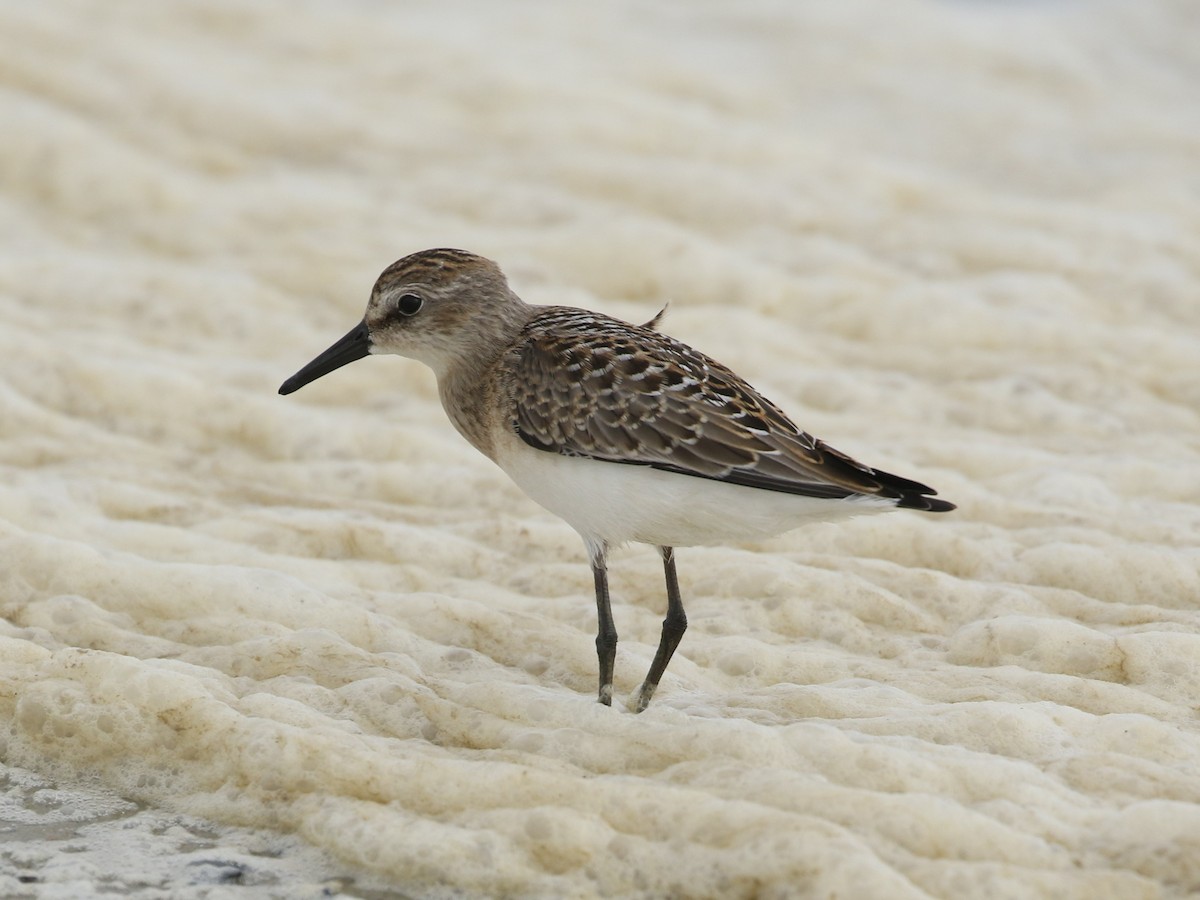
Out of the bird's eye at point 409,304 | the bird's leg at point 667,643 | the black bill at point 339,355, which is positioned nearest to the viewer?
the bird's leg at point 667,643

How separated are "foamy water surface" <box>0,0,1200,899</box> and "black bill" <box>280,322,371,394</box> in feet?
3.23

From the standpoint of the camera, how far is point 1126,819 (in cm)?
531

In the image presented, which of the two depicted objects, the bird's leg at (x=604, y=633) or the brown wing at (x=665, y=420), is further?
the bird's leg at (x=604, y=633)

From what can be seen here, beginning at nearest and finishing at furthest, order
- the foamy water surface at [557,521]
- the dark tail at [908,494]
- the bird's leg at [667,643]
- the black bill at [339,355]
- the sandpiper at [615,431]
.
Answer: the foamy water surface at [557,521] → the dark tail at [908,494] → the sandpiper at [615,431] → the bird's leg at [667,643] → the black bill at [339,355]

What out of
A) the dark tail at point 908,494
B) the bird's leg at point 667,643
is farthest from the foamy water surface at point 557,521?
the dark tail at point 908,494

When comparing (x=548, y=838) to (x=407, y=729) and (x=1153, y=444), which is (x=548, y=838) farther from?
(x=1153, y=444)

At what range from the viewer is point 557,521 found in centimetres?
862

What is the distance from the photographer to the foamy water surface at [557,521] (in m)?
5.57

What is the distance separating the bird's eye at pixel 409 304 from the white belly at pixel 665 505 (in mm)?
1026

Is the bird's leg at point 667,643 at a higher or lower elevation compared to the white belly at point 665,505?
lower

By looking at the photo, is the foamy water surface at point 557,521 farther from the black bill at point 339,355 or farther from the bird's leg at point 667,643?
the black bill at point 339,355

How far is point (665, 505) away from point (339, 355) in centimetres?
200

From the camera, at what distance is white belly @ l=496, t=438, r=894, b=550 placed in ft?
20.1

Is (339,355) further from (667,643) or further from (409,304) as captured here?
(667,643)
